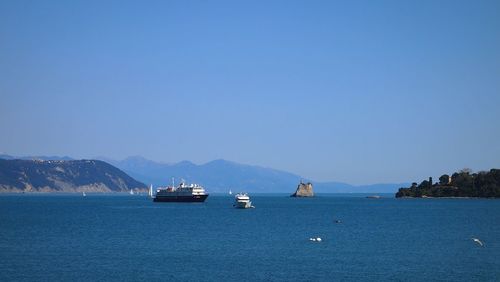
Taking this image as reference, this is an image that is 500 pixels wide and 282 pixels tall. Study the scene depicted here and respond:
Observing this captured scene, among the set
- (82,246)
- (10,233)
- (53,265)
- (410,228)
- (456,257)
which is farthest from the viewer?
(410,228)

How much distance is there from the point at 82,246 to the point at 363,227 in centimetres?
5207

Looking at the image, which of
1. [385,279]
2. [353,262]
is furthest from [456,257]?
[385,279]

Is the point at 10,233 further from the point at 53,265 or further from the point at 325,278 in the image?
the point at 325,278

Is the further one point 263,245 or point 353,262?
point 263,245

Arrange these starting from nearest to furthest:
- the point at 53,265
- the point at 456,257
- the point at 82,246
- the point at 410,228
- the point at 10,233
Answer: the point at 53,265, the point at 456,257, the point at 82,246, the point at 10,233, the point at 410,228

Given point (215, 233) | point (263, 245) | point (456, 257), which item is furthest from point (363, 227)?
point (456, 257)

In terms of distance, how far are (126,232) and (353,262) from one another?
4248cm

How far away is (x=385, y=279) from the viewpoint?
54969 millimetres

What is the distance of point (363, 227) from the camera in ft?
374

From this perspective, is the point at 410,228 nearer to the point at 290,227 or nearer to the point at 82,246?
the point at 290,227

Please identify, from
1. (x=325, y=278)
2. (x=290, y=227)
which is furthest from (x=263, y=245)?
(x=290, y=227)

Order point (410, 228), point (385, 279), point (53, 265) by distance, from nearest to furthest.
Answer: point (385, 279) < point (53, 265) < point (410, 228)

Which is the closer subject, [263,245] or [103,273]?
[103,273]

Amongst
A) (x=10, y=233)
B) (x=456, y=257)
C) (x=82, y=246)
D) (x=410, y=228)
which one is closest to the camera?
(x=456, y=257)
